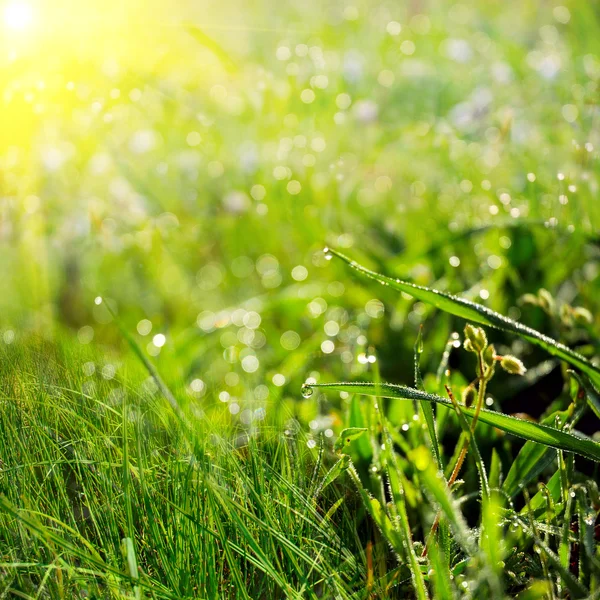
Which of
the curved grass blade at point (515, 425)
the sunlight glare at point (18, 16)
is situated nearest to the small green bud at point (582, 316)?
the curved grass blade at point (515, 425)

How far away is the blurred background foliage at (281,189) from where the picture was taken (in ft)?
4.83

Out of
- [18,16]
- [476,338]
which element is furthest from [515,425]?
[18,16]

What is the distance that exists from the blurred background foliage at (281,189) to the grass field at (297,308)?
11mm

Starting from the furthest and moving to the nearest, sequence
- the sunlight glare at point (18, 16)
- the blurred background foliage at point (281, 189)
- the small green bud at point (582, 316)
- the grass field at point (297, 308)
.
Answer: the sunlight glare at point (18, 16), the blurred background foliage at point (281, 189), the small green bud at point (582, 316), the grass field at point (297, 308)

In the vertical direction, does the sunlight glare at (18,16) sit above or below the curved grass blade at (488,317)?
above

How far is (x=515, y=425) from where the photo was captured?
0.83m

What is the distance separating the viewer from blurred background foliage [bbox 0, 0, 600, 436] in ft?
4.83

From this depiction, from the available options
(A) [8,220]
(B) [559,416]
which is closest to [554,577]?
(B) [559,416]

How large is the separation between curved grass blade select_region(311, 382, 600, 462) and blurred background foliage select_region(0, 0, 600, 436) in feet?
0.98

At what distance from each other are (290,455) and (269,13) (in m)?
3.59

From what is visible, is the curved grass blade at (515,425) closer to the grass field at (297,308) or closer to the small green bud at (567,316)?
the grass field at (297,308)

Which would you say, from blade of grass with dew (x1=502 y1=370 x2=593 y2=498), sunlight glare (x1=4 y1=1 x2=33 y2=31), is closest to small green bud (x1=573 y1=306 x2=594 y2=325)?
blade of grass with dew (x1=502 y1=370 x2=593 y2=498)

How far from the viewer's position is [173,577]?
2.41 ft

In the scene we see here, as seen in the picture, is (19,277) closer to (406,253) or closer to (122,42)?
(122,42)
